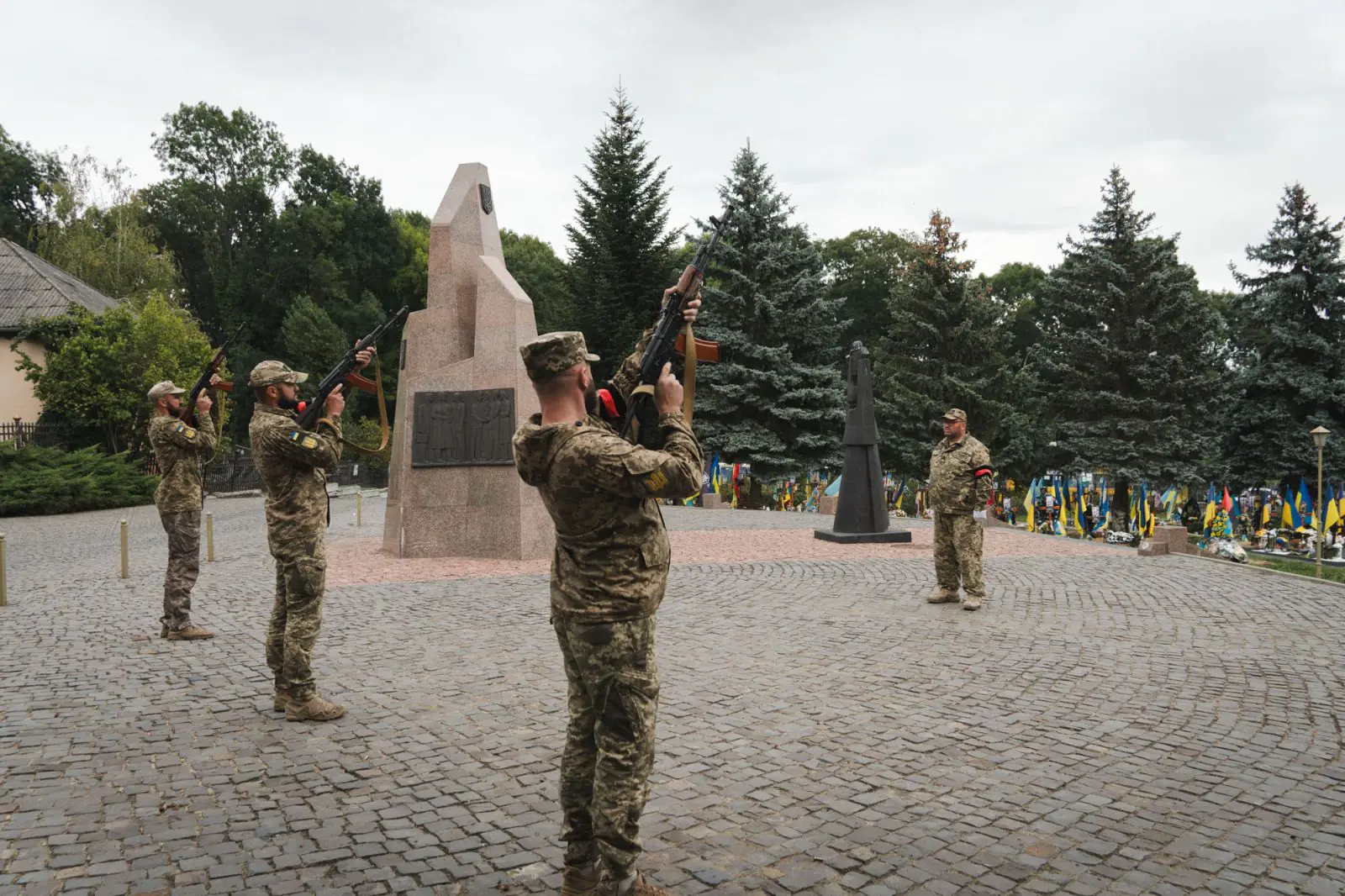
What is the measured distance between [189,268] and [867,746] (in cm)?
5385

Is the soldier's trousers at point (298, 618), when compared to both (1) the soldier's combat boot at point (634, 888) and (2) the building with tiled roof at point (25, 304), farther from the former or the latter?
(2) the building with tiled roof at point (25, 304)

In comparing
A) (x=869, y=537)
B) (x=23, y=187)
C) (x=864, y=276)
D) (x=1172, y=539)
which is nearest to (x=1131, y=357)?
(x=1172, y=539)

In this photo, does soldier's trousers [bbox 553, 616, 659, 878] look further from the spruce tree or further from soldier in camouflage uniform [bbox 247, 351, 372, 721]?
the spruce tree

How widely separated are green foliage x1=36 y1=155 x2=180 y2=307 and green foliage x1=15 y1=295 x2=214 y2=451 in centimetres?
1048

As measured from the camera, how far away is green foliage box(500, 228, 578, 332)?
118 feet

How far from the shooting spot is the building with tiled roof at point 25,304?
109 ft

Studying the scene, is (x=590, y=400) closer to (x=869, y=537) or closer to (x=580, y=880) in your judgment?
(x=580, y=880)

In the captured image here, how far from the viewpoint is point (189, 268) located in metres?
51.0

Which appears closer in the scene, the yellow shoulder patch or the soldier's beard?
the yellow shoulder patch

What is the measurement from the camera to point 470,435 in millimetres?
13352

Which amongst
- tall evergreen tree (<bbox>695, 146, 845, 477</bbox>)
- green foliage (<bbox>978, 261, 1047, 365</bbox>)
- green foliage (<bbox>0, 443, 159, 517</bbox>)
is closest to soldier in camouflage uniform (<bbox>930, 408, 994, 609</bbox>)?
tall evergreen tree (<bbox>695, 146, 845, 477</bbox>)

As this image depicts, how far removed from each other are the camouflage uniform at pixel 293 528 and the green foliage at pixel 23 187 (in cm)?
5082

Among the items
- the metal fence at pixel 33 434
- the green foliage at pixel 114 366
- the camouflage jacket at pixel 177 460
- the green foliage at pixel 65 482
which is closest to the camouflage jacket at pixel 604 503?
the camouflage jacket at pixel 177 460

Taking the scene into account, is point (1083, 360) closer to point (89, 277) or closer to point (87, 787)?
point (87, 787)
